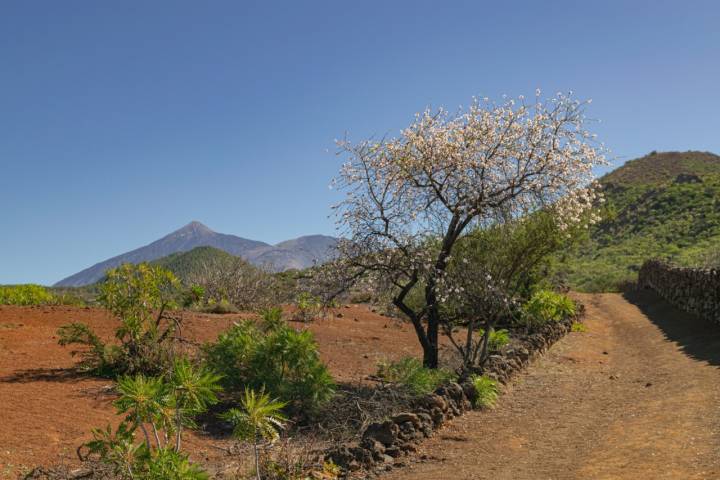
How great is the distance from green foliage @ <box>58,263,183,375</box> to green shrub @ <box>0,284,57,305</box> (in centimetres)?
953

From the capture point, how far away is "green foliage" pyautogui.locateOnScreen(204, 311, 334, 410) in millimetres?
9797

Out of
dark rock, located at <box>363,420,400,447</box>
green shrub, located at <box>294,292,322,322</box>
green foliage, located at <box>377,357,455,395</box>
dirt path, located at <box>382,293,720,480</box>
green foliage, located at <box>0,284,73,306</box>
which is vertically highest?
green foliage, located at <box>0,284,73,306</box>

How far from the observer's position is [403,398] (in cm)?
1015

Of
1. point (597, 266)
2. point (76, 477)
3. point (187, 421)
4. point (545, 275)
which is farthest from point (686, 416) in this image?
point (597, 266)

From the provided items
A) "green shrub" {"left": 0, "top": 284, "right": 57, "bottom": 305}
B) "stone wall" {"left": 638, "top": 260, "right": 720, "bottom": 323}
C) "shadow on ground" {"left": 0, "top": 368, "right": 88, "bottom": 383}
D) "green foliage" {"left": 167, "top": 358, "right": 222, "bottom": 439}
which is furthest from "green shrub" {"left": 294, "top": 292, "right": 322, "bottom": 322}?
"stone wall" {"left": 638, "top": 260, "right": 720, "bottom": 323}

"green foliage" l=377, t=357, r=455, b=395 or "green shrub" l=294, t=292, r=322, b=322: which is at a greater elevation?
"green shrub" l=294, t=292, r=322, b=322

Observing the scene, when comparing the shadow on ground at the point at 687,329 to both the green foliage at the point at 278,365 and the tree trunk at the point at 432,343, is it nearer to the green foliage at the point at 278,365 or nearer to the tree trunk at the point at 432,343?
the tree trunk at the point at 432,343

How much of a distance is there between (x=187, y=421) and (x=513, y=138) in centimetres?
892

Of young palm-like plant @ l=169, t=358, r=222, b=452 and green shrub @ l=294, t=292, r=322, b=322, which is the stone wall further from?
young palm-like plant @ l=169, t=358, r=222, b=452

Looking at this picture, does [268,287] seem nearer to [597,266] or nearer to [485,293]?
[485,293]

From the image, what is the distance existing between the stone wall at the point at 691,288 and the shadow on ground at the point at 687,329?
0.27 meters

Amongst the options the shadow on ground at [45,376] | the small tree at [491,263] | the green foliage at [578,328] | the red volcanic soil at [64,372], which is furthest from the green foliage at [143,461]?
the green foliage at [578,328]

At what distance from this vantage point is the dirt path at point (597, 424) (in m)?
7.10

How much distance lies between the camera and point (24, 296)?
20312mm
